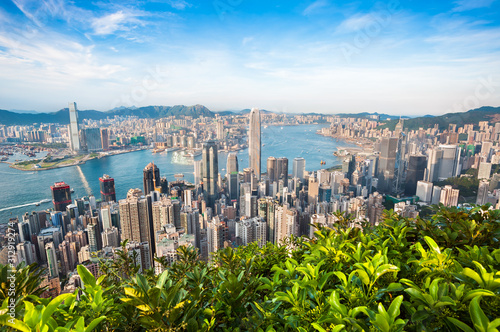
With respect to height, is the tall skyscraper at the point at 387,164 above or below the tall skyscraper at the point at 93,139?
below

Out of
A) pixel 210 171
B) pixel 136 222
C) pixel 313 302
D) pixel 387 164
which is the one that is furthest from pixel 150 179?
pixel 387 164

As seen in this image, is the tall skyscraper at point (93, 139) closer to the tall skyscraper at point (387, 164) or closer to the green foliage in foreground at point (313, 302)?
the green foliage in foreground at point (313, 302)

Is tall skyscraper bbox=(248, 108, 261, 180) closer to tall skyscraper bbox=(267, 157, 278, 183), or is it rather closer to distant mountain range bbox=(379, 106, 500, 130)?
tall skyscraper bbox=(267, 157, 278, 183)

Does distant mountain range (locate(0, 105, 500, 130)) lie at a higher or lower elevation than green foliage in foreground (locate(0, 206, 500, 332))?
higher

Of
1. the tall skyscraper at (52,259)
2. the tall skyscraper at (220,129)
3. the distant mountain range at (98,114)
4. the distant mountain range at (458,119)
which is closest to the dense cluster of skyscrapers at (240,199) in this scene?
the tall skyscraper at (52,259)

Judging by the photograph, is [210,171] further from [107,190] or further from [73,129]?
[73,129]

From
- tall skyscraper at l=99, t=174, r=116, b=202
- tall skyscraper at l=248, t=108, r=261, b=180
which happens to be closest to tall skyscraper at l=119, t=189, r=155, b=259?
tall skyscraper at l=99, t=174, r=116, b=202
